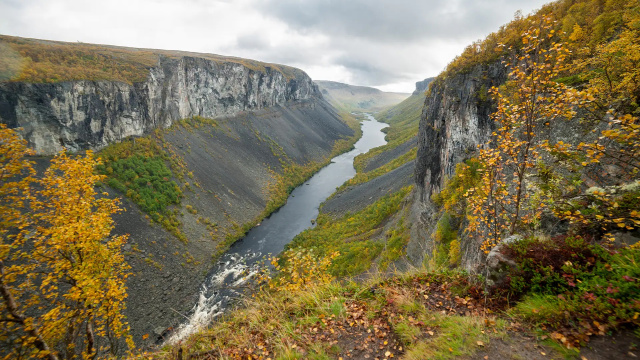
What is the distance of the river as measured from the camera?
72.2 ft

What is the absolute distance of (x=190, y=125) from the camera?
170 ft

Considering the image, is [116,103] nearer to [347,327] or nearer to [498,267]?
[347,327]

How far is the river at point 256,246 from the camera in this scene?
2200 centimetres

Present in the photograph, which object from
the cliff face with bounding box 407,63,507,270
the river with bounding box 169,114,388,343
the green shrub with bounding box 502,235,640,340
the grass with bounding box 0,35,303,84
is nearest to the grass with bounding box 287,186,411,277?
the cliff face with bounding box 407,63,507,270

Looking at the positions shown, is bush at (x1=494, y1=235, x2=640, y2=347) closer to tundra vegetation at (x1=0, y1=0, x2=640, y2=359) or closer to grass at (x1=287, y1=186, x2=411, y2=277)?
tundra vegetation at (x1=0, y1=0, x2=640, y2=359)

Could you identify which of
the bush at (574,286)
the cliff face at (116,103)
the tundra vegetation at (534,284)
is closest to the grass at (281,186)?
the cliff face at (116,103)

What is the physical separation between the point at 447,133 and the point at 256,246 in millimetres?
25613

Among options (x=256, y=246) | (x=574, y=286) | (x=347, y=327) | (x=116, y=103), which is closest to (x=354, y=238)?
(x=256, y=246)

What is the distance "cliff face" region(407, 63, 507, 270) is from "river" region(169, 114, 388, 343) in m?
11.9

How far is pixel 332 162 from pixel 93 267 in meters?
69.0

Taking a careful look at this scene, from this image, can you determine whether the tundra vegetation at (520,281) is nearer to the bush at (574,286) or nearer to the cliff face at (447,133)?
the bush at (574,286)

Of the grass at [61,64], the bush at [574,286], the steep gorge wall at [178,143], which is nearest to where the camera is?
the bush at [574,286]

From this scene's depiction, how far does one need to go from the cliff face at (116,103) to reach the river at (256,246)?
69.3 feet

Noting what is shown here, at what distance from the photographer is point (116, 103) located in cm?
3462
